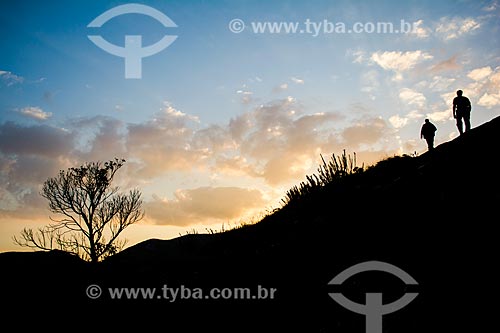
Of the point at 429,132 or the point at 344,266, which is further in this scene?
the point at 429,132

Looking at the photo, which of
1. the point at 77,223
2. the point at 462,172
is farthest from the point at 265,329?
the point at 77,223

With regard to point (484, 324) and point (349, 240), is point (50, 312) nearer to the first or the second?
point (349, 240)

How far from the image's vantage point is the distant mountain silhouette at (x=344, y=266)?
4.23 m
